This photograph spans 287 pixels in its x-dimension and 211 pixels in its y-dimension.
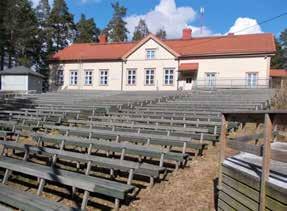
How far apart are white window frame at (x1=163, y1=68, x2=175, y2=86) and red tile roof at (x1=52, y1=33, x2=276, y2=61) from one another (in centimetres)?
210

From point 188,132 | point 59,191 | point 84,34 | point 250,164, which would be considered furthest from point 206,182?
point 84,34

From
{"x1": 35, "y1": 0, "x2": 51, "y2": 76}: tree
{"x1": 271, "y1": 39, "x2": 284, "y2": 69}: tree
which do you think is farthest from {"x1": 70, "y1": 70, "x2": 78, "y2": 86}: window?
{"x1": 271, "y1": 39, "x2": 284, "y2": 69}: tree

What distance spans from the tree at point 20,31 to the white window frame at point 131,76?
2130 cm

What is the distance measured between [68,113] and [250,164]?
37.4ft

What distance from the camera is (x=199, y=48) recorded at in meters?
40.0

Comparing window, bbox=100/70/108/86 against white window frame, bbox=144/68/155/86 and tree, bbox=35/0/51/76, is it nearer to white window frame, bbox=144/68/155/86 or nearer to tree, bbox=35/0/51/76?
white window frame, bbox=144/68/155/86

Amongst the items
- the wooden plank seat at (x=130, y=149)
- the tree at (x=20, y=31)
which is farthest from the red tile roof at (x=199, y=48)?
the wooden plank seat at (x=130, y=149)

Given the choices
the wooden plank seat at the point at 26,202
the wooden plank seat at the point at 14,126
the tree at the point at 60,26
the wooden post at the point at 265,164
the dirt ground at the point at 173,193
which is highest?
the tree at the point at 60,26

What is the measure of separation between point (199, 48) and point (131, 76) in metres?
8.52

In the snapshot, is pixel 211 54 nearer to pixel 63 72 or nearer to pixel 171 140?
pixel 63 72

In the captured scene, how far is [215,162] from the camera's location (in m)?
8.09

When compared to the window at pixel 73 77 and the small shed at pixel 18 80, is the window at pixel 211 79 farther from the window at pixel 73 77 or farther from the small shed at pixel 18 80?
the small shed at pixel 18 80

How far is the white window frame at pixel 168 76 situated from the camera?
130ft

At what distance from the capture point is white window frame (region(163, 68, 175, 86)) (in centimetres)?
3956
